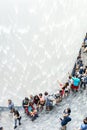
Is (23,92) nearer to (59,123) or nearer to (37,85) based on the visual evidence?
(37,85)

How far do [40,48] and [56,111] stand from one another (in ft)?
13.3

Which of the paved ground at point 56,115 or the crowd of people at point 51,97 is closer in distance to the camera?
the paved ground at point 56,115

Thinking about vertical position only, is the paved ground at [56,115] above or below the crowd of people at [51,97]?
below

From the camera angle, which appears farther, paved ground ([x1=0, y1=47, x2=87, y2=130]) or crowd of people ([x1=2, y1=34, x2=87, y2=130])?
crowd of people ([x1=2, y1=34, x2=87, y2=130])

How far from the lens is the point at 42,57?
33125 millimetres

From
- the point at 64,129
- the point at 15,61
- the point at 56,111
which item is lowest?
the point at 64,129

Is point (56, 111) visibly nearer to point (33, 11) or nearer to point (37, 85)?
point (37, 85)

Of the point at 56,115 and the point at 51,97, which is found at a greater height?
the point at 51,97

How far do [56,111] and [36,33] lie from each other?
202 inches

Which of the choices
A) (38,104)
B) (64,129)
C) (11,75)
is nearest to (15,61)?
(11,75)

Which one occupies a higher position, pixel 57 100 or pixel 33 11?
pixel 33 11

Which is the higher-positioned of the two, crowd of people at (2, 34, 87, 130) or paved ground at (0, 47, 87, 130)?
crowd of people at (2, 34, 87, 130)

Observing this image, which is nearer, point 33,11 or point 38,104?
point 33,11

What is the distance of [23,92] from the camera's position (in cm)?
3472
